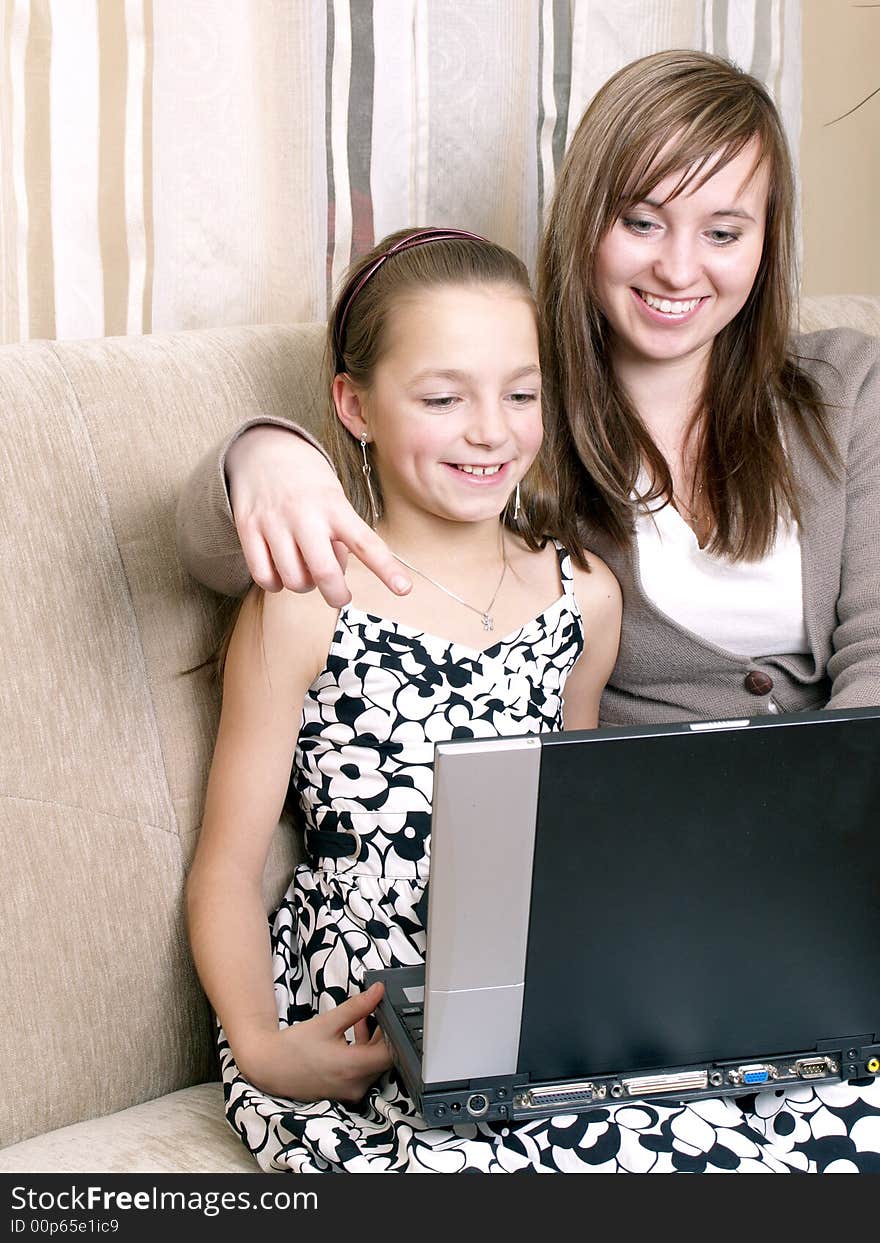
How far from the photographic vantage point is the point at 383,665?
3.99 ft

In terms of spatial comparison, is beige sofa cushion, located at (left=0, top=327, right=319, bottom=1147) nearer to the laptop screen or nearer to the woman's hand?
the woman's hand

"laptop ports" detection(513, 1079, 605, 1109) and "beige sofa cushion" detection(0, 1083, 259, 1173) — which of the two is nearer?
"laptop ports" detection(513, 1079, 605, 1109)

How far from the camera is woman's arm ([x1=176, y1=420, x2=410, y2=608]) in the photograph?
89 cm

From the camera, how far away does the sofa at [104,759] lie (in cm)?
108

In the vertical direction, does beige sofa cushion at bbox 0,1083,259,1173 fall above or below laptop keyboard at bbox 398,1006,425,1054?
below

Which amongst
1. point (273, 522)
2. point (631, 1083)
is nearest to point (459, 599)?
point (273, 522)

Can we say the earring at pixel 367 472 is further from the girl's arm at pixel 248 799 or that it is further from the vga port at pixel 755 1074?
the vga port at pixel 755 1074

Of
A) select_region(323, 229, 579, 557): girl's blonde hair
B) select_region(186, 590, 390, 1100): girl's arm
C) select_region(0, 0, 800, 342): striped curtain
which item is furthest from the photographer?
select_region(0, 0, 800, 342): striped curtain

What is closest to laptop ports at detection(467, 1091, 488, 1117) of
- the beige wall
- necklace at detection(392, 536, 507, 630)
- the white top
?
necklace at detection(392, 536, 507, 630)

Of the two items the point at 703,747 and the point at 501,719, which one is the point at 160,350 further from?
the point at 703,747

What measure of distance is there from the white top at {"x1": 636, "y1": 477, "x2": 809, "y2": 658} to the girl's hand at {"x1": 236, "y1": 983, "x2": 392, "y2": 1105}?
544mm

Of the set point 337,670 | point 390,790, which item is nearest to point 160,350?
point 337,670

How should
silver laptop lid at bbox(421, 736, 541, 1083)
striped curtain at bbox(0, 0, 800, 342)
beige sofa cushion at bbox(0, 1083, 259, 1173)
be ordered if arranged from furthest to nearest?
striped curtain at bbox(0, 0, 800, 342) < beige sofa cushion at bbox(0, 1083, 259, 1173) < silver laptop lid at bbox(421, 736, 541, 1083)

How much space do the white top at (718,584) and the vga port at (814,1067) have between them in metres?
0.55
